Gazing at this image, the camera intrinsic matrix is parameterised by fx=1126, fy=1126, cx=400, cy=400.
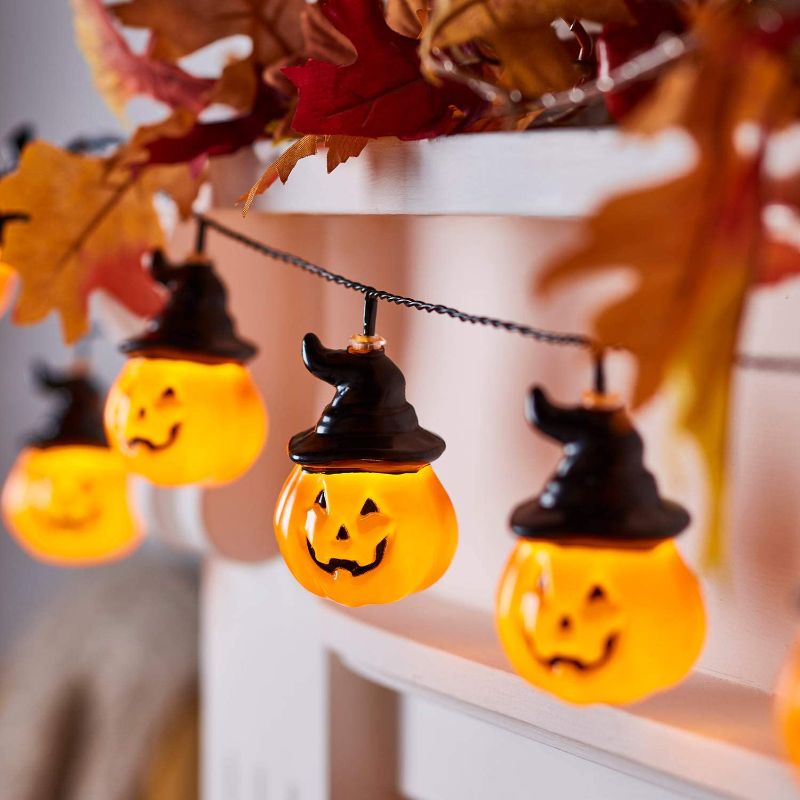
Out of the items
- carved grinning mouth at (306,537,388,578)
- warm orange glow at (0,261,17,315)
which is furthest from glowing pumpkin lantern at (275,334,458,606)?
warm orange glow at (0,261,17,315)

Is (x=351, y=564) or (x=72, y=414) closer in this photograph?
(x=351, y=564)

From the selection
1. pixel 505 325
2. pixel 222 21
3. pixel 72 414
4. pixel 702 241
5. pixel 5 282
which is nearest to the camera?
pixel 702 241

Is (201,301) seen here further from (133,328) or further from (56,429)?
(56,429)

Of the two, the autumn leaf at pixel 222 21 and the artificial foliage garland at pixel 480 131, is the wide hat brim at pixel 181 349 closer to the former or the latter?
the artificial foliage garland at pixel 480 131

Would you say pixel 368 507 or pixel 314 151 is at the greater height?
pixel 314 151

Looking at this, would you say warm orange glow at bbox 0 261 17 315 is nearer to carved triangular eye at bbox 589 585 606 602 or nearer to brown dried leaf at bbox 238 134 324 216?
brown dried leaf at bbox 238 134 324 216

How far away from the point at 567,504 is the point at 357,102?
18 cm

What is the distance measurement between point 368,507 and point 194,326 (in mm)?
172

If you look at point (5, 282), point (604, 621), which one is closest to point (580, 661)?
point (604, 621)

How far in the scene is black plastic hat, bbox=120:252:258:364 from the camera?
0.56m

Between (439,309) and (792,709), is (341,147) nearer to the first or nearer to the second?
(439,309)

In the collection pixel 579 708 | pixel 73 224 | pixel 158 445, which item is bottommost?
pixel 579 708

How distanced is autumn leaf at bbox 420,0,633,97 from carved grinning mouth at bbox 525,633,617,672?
202 millimetres

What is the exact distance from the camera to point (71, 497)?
76 centimetres
